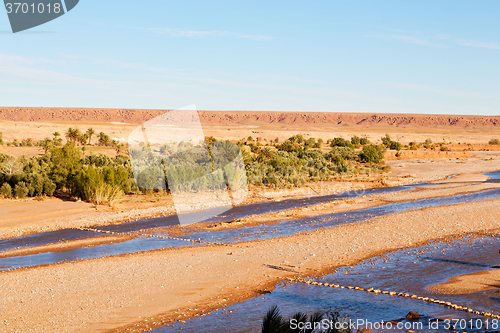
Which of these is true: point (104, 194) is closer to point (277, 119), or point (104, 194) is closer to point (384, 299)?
point (384, 299)

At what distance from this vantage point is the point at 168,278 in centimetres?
1061

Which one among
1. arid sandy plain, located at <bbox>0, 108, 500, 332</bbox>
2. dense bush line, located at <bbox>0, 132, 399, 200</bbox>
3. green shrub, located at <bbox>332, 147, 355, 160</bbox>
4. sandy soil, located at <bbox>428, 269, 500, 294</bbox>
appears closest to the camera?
arid sandy plain, located at <bbox>0, 108, 500, 332</bbox>

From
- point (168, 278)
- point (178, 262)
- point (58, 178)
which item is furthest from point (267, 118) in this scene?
point (168, 278)

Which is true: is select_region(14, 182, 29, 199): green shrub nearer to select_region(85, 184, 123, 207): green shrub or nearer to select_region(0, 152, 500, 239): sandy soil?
select_region(0, 152, 500, 239): sandy soil

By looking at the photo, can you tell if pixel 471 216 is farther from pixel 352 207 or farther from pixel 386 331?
pixel 386 331

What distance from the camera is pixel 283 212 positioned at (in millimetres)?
19906

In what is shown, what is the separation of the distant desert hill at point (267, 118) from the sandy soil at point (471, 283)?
133179mm

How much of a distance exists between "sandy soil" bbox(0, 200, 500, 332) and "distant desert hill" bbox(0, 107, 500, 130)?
13007 cm

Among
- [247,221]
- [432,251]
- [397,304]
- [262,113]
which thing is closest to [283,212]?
[247,221]

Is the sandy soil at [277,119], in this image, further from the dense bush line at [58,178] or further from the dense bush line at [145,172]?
the dense bush line at [58,178]

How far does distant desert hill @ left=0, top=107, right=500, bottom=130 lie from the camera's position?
5743 inches

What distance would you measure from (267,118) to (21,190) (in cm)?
15204

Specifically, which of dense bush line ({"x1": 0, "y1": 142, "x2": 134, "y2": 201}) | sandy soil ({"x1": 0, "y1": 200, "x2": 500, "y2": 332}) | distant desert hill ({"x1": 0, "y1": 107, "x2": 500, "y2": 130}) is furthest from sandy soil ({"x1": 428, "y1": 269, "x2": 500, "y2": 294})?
distant desert hill ({"x1": 0, "y1": 107, "x2": 500, "y2": 130})

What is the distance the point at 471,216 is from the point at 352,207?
5.17 meters
